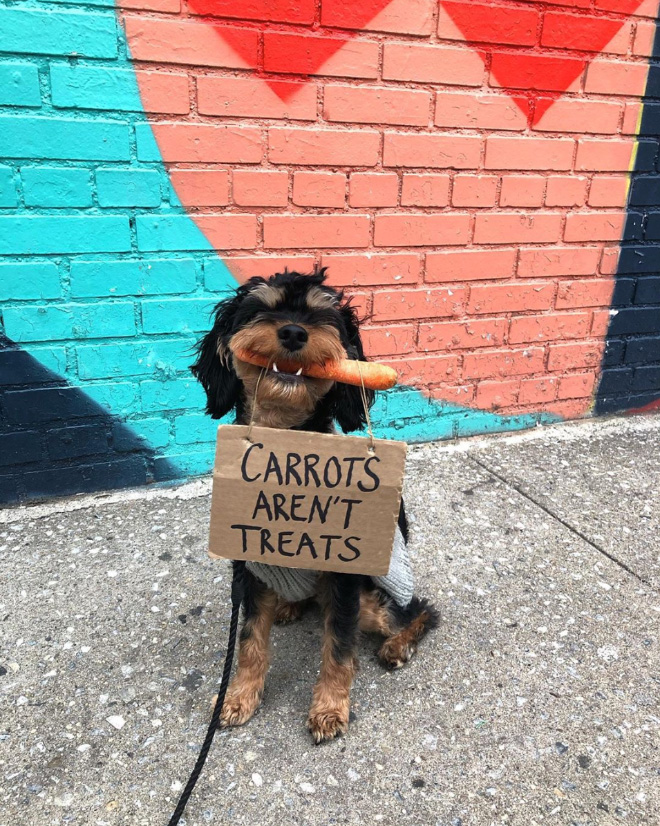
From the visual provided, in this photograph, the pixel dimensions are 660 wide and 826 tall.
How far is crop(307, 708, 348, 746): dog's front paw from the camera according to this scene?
1918mm

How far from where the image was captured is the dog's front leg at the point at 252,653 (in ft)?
6.62

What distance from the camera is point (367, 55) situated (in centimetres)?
308

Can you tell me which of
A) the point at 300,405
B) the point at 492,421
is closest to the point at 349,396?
the point at 300,405

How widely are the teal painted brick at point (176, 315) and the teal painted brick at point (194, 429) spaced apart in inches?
19.2

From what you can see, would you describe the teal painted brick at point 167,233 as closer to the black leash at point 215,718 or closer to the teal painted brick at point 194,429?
the teal painted brick at point 194,429

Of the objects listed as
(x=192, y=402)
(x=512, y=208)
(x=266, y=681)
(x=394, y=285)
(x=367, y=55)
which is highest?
(x=367, y=55)

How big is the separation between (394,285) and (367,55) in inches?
46.6

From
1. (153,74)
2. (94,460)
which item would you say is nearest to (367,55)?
(153,74)

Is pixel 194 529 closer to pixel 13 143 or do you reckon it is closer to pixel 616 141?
pixel 13 143

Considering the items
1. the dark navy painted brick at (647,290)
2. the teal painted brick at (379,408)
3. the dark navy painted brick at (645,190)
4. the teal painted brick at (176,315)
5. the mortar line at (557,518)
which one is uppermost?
the dark navy painted brick at (645,190)

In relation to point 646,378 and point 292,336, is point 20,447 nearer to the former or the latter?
point 292,336

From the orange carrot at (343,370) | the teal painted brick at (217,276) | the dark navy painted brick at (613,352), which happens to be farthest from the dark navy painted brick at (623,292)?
the orange carrot at (343,370)

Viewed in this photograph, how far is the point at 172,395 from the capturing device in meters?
3.25

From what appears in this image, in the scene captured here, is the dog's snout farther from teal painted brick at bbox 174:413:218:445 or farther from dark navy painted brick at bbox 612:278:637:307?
dark navy painted brick at bbox 612:278:637:307
